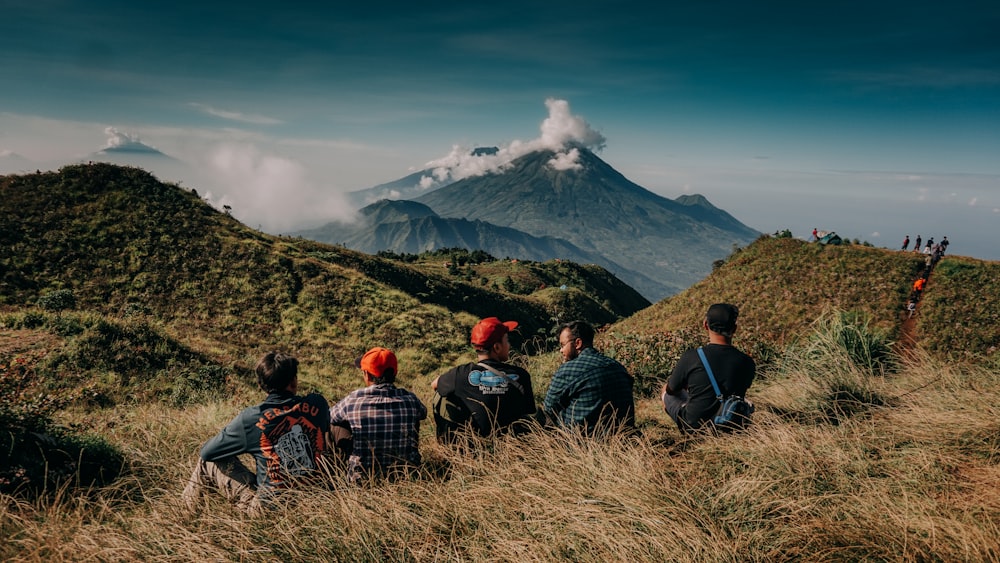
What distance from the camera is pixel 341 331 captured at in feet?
74.2

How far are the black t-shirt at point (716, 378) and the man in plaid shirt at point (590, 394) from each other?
0.67 meters

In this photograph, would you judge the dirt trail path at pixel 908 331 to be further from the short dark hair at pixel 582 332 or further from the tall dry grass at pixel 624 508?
the short dark hair at pixel 582 332

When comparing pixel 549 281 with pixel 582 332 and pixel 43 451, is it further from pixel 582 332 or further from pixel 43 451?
pixel 43 451

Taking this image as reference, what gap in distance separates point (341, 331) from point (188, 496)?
20.1m

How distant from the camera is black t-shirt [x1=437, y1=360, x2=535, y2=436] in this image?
4449 mm

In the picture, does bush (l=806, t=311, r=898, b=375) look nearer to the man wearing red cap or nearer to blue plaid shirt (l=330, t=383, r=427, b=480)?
the man wearing red cap

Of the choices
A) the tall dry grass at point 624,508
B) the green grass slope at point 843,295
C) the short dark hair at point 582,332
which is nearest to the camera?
the tall dry grass at point 624,508

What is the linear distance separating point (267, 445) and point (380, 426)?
95cm

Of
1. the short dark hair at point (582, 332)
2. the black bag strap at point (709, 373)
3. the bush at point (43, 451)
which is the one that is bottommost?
the bush at point (43, 451)

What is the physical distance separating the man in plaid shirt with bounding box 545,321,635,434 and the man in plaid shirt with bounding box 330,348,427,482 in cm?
149

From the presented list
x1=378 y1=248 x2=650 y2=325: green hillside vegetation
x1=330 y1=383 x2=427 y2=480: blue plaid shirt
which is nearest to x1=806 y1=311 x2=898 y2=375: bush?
x1=330 y1=383 x2=427 y2=480: blue plaid shirt

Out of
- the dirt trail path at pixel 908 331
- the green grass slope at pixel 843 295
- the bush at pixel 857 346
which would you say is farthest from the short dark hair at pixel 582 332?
the dirt trail path at pixel 908 331

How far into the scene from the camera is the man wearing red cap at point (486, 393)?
4449 mm

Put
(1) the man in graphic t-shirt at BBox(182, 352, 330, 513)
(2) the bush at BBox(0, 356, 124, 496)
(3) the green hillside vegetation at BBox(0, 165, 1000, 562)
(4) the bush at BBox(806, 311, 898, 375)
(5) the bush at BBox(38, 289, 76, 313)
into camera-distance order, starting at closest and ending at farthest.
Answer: (3) the green hillside vegetation at BBox(0, 165, 1000, 562), (1) the man in graphic t-shirt at BBox(182, 352, 330, 513), (2) the bush at BBox(0, 356, 124, 496), (4) the bush at BBox(806, 311, 898, 375), (5) the bush at BBox(38, 289, 76, 313)
